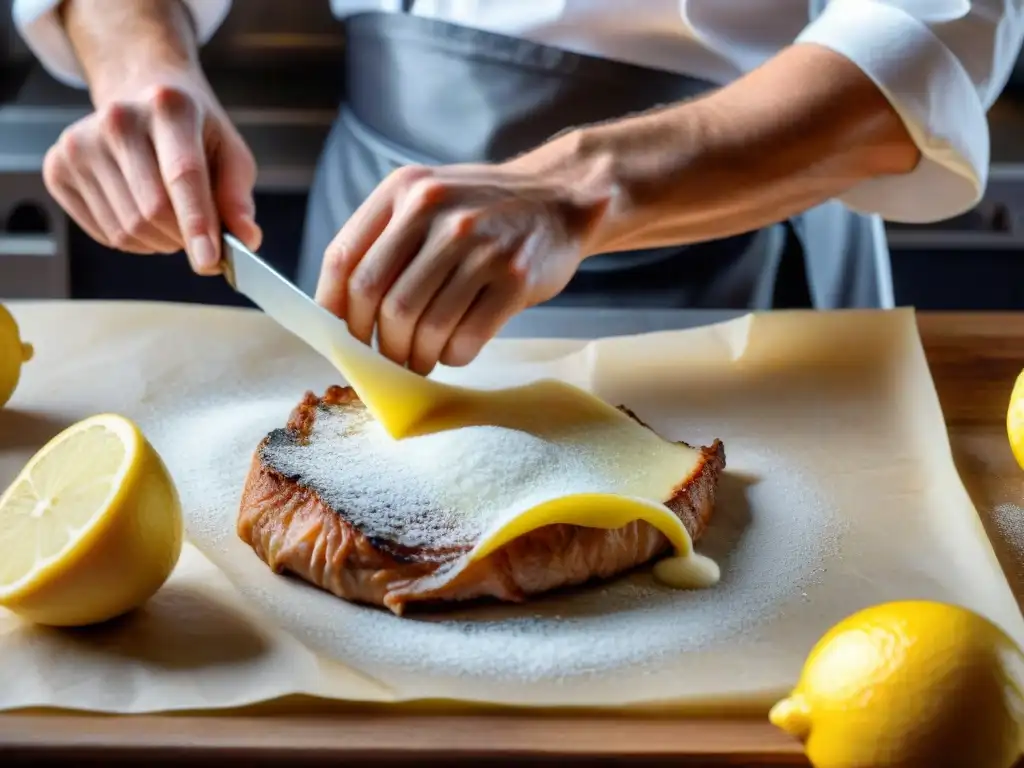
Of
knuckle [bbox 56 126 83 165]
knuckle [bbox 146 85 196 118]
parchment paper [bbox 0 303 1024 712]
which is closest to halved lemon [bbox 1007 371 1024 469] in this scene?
parchment paper [bbox 0 303 1024 712]

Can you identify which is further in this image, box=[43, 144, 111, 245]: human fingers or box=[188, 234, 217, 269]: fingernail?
box=[43, 144, 111, 245]: human fingers

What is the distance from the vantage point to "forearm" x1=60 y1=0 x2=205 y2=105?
161 centimetres

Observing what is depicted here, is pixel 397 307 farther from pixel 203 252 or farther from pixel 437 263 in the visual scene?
pixel 203 252

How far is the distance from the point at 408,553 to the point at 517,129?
0.79 m

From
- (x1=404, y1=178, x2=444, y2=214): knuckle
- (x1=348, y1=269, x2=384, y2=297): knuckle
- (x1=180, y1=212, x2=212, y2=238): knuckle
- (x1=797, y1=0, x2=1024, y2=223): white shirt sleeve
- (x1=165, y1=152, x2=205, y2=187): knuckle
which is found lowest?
(x1=180, y1=212, x2=212, y2=238): knuckle

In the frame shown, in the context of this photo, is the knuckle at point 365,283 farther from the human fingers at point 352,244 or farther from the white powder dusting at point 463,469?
the white powder dusting at point 463,469

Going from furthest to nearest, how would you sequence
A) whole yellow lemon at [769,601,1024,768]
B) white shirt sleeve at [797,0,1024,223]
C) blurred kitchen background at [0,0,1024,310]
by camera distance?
blurred kitchen background at [0,0,1024,310] → white shirt sleeve at [797,0,1024,223] → whole yellow lemon at [769,601,1024,768]

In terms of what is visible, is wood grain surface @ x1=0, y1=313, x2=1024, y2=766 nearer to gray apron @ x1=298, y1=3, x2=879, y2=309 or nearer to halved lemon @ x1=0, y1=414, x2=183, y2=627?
halved lemon @ x1=0, y1=414, x2=183, y2=627

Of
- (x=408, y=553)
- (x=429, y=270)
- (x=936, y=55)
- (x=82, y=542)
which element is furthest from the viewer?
(x=936, y=55)

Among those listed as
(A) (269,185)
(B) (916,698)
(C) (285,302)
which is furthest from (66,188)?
(B) (916,698)

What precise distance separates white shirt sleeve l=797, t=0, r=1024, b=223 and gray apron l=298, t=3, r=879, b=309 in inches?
11.4

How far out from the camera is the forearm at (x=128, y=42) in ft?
5.29

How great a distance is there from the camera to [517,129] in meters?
1.72

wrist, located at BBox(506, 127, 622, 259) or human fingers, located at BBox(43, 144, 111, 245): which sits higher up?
wrist, located at BBox(506, 127, 622, 259)
